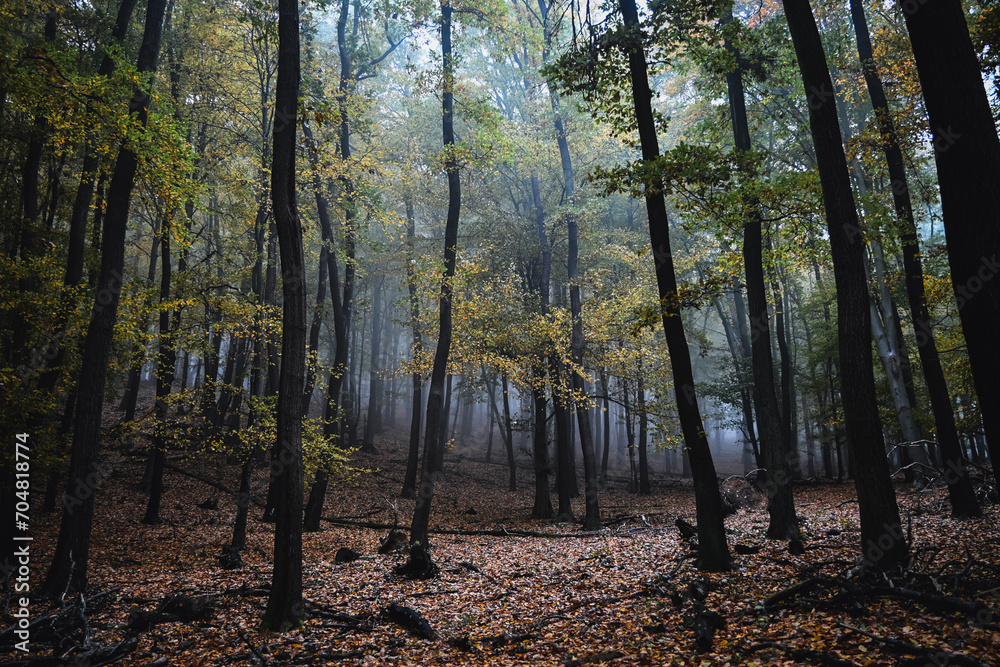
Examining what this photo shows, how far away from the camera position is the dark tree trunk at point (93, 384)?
7492mm

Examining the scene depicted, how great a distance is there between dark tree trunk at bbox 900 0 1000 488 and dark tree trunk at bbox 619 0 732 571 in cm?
369

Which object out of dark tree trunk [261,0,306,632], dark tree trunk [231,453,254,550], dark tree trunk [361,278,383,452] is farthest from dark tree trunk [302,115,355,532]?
dark tree trunk [361,278,383,452]

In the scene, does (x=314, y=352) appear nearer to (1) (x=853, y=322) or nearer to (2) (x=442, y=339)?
(2) (x=442, y=339)

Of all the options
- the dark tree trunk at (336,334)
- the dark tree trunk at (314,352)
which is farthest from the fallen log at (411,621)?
the dark tree trunk at (314,352)

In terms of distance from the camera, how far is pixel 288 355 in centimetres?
709

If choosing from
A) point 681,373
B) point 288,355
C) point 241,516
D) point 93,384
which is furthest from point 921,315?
point 93,384

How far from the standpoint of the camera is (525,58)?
23.3 meters

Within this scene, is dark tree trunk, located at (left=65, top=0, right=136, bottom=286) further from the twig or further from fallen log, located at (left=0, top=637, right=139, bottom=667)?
the twig

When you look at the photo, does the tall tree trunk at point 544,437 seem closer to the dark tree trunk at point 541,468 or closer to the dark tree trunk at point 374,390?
the dark tree trunk at point 541,468

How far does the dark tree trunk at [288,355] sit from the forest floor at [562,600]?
1.76 ft

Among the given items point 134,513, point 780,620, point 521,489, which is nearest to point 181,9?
point 134,513

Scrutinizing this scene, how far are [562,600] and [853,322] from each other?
5.44 m

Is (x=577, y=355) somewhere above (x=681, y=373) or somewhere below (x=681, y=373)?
above

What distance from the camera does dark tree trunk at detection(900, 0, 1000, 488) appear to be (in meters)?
3.71
